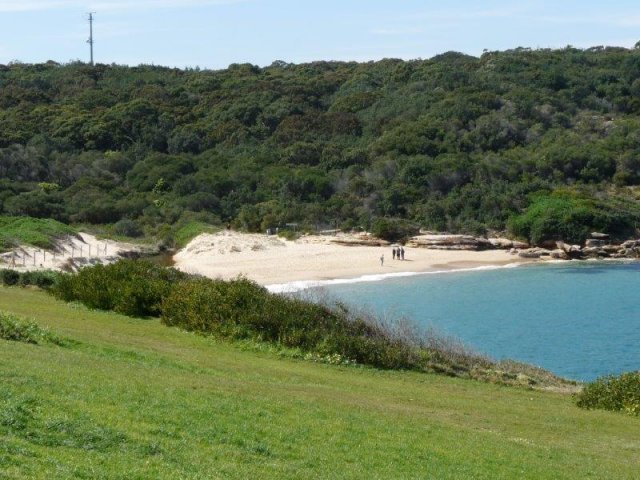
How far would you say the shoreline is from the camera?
170 feet

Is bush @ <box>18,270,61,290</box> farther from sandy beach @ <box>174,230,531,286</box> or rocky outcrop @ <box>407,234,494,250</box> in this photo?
rocky outcrop @ <box>407,234,494,250</box>

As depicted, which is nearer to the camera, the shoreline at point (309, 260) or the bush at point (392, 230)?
the shoreline at point (309, 260)

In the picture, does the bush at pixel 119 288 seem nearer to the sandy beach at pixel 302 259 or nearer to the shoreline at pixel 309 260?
the shoreline at pixel 309 260

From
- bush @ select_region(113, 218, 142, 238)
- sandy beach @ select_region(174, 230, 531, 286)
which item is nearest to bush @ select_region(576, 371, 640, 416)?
sandy beach @ select_region(174, 230, 531, 286)

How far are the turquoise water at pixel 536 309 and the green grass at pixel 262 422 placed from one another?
1066 centimetres

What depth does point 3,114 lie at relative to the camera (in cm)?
8775

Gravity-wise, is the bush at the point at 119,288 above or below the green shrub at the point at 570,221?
below

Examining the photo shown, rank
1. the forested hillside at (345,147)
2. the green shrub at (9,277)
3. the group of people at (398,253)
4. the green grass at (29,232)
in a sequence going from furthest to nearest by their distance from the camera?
the forested hillside at (345,147), the group of people at (398,253), the green grass at (29,232), the green shrub at (9,277)

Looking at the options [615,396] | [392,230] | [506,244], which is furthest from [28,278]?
[506,244]

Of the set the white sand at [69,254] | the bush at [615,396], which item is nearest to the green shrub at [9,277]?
the white sand at [69,254]

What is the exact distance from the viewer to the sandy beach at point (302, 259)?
52.8 m

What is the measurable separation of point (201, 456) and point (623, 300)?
1527 inches

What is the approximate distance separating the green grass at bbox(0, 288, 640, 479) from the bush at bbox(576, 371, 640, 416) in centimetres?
71

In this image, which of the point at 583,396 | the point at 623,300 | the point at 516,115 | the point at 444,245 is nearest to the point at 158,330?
the point at 583,396
